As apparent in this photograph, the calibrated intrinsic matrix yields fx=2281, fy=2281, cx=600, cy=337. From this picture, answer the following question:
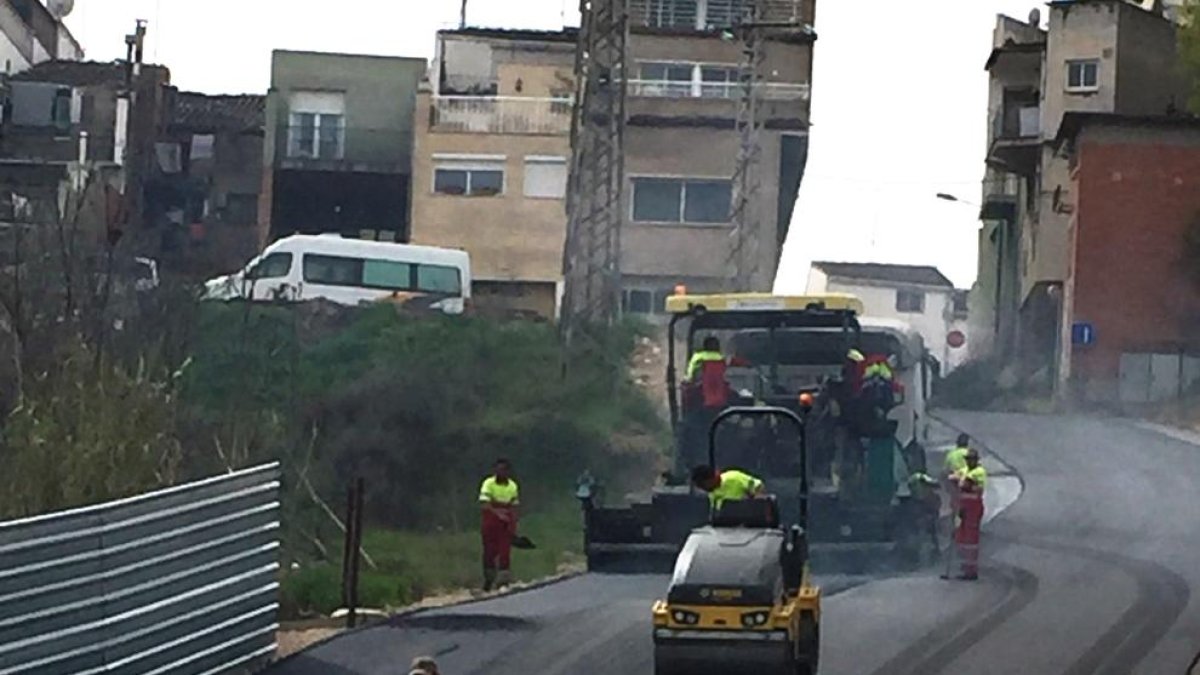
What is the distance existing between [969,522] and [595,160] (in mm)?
22360

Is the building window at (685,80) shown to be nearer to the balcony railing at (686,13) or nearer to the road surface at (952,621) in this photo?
the balcony railing at (686,13)

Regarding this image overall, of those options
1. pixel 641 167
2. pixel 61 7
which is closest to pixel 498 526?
pixel 641 167

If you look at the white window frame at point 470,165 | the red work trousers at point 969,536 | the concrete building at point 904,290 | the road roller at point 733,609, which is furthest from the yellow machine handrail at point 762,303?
the concrete building at point 904,290

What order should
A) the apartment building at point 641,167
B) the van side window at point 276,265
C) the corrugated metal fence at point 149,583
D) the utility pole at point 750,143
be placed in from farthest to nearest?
the apartment building at point 641,167 < the utility pole at point 750,143 < the van side window at point 276,265 < the corrugated metal fence at point 149,583

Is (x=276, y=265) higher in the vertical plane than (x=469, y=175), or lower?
lower

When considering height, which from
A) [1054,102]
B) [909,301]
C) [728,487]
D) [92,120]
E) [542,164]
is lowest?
[728,487]

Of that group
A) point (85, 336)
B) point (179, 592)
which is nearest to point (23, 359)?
point (85, 336)

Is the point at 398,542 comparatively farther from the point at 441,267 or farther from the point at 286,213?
the point at 286,213

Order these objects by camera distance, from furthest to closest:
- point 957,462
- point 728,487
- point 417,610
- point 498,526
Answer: point 957,462, point 498,526, point 417,610, point 728,487

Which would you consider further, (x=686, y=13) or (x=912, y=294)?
(x=912, y=294)

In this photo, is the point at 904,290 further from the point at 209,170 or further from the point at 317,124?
the point at 317,124

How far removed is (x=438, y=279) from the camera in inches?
1986

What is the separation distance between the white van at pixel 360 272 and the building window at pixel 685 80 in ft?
38.0

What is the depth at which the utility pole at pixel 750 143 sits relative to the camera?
52344 millimetres
